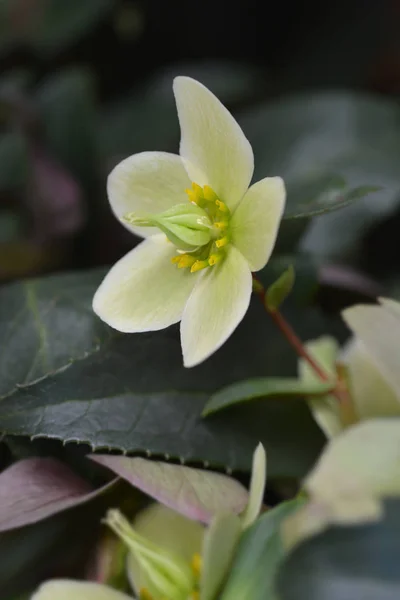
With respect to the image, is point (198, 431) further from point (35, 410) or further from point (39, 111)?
point (39, 111)

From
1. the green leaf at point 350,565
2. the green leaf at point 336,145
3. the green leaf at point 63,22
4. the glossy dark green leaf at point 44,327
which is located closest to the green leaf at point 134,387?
the glossy dark green leaf at point 44,327

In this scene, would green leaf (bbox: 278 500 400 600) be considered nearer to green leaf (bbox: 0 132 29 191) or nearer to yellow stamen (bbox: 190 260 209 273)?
yellow stamen (bbox: 190 260 209 273)

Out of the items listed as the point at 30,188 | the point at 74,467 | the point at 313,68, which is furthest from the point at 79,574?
the point at 313,68

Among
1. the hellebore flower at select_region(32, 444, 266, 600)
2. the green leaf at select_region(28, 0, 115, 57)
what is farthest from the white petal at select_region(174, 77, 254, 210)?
the green leaf at select_region(28, 0, 115, 57)

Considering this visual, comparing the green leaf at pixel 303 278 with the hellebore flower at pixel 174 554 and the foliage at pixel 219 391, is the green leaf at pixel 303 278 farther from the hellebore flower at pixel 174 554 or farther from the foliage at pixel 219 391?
the hellebore flower at pixel 174 554

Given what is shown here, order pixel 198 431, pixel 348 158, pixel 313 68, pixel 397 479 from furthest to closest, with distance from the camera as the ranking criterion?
1. pixel 313 68
2. pixel 348 158
3. pixel 198 431
4. pixel 397 479

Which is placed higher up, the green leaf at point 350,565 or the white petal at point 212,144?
the white petal at point 212,144
